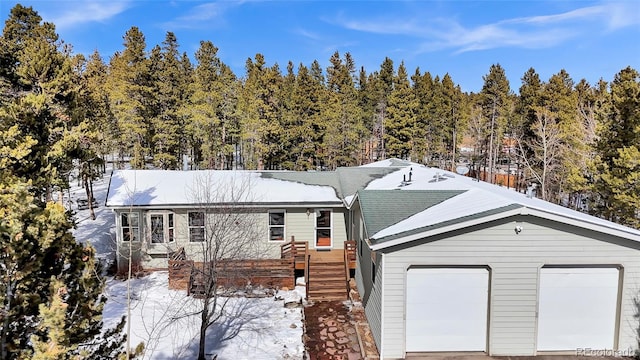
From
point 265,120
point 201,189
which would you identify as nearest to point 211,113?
point 265,120

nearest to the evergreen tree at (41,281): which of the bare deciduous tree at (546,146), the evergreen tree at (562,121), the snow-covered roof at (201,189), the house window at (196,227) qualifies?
the snow-covered roof at (201,189)

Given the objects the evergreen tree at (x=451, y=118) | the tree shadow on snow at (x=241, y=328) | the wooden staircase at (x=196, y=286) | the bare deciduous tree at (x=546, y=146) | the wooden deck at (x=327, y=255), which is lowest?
the tree shadow on snow at (x=241, y=328)

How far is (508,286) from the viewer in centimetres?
991

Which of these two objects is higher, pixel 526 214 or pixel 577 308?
pixel 526 214

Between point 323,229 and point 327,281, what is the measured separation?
3313 mm

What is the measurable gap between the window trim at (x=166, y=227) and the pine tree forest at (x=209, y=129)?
3320 mm

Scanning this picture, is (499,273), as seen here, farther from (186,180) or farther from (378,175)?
(186,180)

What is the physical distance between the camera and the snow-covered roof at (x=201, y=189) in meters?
16.6

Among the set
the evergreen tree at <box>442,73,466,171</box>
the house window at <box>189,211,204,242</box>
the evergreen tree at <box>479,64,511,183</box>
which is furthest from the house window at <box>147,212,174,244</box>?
the evergreen tree at <box>442,73,466,171</box>

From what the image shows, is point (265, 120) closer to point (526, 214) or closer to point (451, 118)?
point (526, 214)

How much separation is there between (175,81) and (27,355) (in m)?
34.4

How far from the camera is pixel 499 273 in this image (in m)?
9.91

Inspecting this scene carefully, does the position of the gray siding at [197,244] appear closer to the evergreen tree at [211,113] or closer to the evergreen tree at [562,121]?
the evergreen tree at [211,113]

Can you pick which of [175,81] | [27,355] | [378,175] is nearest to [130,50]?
[175,81]
